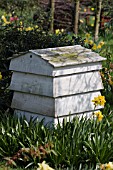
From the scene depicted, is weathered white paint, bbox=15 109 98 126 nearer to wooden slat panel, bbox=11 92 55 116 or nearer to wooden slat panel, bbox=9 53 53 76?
wooden slat panel, bbox=11 92 55 116

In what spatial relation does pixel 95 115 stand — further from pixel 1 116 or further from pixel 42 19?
pixel 42 19

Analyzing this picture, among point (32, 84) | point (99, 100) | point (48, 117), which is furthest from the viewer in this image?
point (32, 84)

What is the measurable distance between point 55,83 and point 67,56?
0.46m

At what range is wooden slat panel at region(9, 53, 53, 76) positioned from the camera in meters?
6.18

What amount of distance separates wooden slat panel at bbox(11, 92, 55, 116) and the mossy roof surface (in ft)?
1.41

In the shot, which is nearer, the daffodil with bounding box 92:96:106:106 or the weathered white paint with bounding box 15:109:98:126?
the daffodil with bounding box 92:96:106:106

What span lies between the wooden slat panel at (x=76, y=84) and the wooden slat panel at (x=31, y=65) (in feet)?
0.54

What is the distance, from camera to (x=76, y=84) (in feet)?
21.0

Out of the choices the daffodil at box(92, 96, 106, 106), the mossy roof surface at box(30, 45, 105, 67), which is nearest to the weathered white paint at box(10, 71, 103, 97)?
the mossy roof surface at box(30, 45, 105, 67)

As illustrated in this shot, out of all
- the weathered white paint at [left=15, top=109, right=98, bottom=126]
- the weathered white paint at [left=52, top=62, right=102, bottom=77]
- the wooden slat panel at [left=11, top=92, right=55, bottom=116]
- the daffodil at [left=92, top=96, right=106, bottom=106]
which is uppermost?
the weathered white paint at [left=52, top=62, right=102, bottom=77]

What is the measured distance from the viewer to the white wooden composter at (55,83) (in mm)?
6195

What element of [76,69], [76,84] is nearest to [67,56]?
[76,69]

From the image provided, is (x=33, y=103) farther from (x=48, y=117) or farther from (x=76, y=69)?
(x=76, y=69)

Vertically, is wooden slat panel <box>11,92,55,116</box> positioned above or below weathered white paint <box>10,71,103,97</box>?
below
